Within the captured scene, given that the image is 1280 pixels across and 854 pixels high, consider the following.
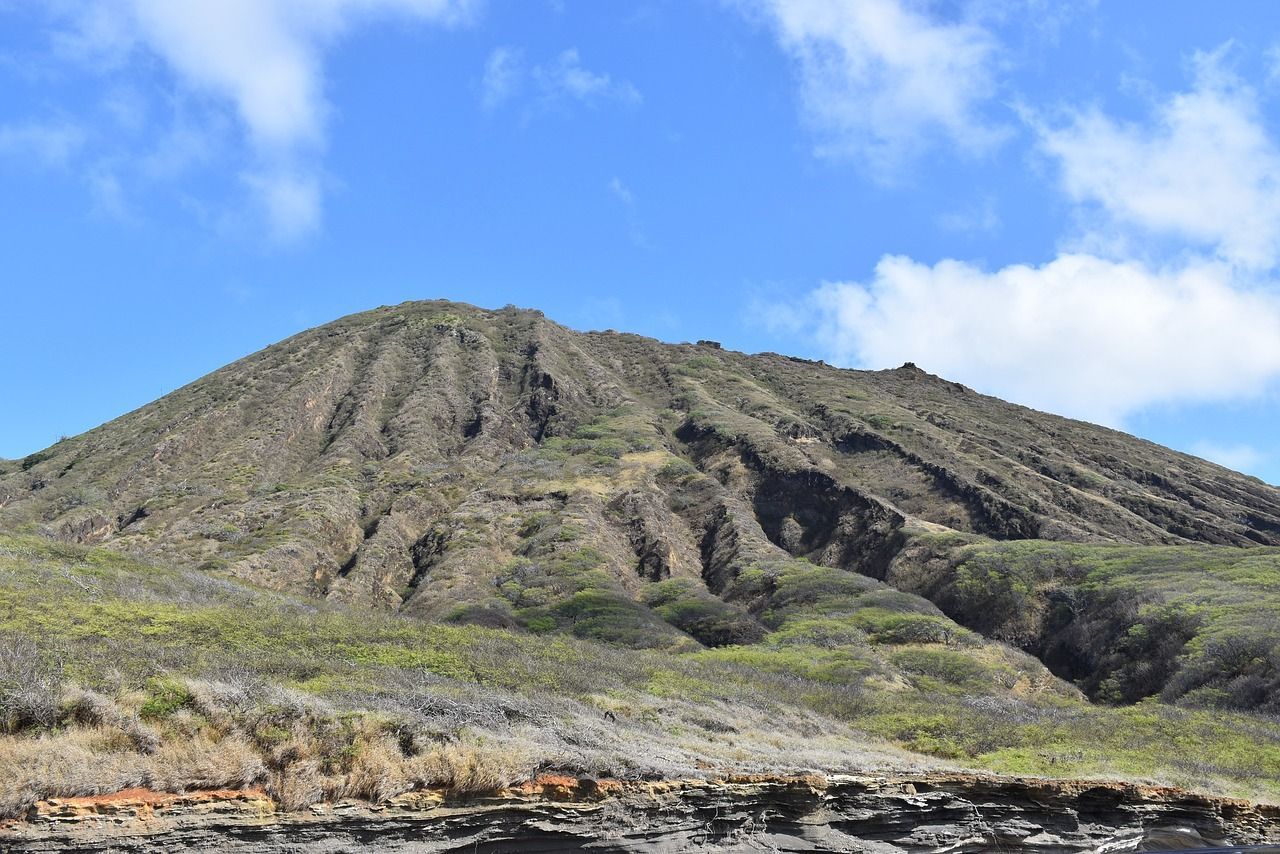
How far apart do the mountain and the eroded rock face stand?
383 mm

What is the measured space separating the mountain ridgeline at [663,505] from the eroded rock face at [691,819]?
2059 cm

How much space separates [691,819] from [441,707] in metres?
5.47

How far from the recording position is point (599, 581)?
159 feet

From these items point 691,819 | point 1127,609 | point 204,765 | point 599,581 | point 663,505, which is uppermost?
point 663,505

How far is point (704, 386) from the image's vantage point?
9494 cm

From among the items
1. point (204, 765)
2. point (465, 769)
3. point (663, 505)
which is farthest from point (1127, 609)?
point (204, 765)

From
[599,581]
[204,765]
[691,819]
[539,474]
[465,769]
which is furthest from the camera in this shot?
[539,474]

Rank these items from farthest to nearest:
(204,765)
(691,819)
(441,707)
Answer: (441,707), (691,819), (204,765)

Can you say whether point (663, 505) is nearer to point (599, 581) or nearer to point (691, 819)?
point (599, 581)

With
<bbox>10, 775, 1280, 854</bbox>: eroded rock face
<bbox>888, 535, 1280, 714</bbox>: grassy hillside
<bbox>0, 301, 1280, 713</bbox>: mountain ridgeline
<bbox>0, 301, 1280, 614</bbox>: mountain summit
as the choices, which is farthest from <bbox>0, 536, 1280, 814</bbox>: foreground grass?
<bbox>0, 301, 1280, 614</bbox>: mountain summit

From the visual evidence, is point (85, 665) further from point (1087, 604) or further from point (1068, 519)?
point (1068, 519)

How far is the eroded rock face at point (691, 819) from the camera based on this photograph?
9.80 meters

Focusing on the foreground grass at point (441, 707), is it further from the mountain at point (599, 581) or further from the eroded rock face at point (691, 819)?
the eroded rock face at point (691, 819)

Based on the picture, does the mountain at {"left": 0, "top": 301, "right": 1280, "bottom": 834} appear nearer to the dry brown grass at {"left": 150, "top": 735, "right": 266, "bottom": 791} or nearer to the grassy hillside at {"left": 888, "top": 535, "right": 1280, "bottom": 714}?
the dry brown grass at {"left": 150, "top": 735, "right": 266, "bottom": 791}
